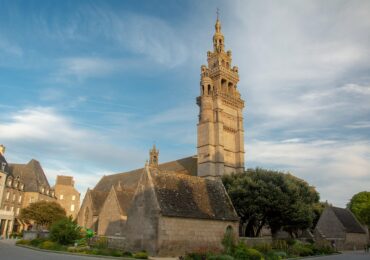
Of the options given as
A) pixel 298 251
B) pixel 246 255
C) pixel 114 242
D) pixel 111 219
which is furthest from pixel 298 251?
pixel 111 219

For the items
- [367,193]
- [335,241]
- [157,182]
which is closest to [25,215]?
[157,182]

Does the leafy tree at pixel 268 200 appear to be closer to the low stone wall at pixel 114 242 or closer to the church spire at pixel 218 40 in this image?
the low stone wall at pixel 114 242

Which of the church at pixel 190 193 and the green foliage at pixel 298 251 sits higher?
the church at pixel 190 193

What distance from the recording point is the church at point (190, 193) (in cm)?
2403

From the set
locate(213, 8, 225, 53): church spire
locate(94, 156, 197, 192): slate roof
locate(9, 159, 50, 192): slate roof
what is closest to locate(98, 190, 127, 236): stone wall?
locate(94, 156, 197, 192): slate roof

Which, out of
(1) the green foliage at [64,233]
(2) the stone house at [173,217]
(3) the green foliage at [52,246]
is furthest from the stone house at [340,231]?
(3) the green foliage at [52,246]

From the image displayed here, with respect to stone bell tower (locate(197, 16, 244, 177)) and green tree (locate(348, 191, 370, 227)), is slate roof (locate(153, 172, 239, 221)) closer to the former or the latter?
stone bell tower (locate(197, 16, 244, 177))

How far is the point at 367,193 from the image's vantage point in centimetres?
7706

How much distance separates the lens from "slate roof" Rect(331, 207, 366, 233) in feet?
172

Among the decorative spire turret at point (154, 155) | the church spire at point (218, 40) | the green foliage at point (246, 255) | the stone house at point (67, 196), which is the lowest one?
the green foliage at point (246, 255)

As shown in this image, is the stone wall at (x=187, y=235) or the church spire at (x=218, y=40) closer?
the stone wall at (x=187, y=235)

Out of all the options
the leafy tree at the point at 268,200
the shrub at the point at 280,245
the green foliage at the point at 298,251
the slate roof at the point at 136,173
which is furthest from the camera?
the slate roof at the point at 136,173

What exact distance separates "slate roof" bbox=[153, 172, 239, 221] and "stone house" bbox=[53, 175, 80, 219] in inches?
2592

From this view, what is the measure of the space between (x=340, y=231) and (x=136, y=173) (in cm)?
3916
